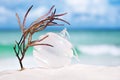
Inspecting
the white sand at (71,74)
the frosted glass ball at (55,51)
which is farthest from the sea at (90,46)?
the white sand at (71,74)

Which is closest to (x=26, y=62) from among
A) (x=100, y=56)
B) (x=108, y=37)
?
(x=100, y=56)

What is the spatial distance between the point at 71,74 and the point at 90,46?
5138mm

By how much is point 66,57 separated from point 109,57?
3784 mm

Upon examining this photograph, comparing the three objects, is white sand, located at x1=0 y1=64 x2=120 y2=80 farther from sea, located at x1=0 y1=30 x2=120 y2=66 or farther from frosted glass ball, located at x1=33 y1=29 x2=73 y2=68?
sea, located at x1=0 y1=30 x2=120 y2=66

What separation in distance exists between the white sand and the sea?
2.47 metres

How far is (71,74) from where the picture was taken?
5.92 feet

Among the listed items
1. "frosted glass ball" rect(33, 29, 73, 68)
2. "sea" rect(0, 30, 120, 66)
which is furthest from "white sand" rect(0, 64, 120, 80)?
"sea" rect(0, 30, 120, 66)

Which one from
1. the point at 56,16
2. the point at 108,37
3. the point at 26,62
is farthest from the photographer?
the point at 108,37

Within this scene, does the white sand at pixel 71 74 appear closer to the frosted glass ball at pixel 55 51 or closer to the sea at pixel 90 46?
the frosted glass ball at pixel 55 51

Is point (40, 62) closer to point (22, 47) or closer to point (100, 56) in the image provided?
point (22, 47)

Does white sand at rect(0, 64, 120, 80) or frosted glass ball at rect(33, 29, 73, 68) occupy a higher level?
frosted glass ball at rect(33, 29, 73, 68)

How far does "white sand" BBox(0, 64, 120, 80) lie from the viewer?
1763 millimetres

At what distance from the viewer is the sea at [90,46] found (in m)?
5.55

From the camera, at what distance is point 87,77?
69.2 inches
